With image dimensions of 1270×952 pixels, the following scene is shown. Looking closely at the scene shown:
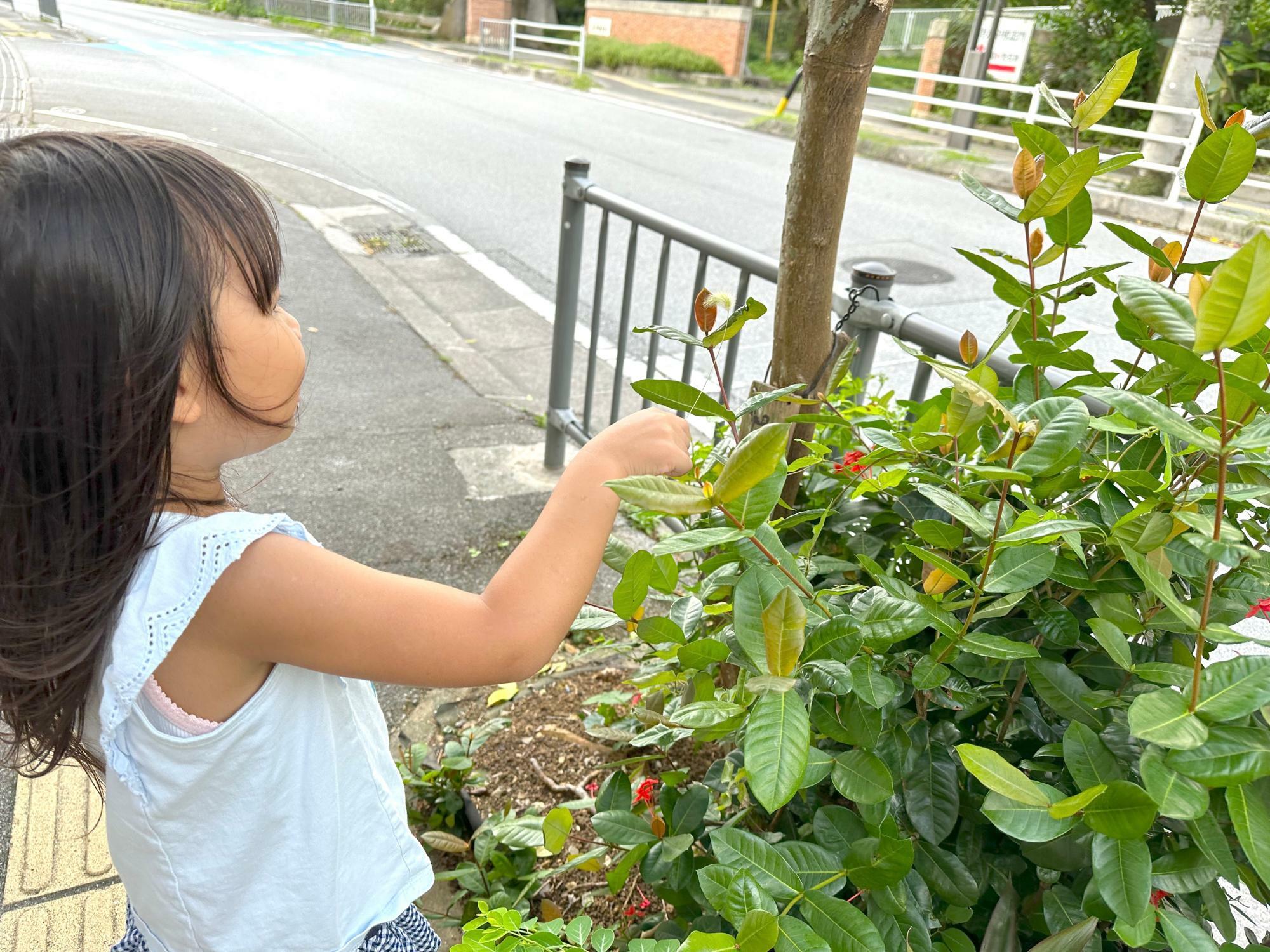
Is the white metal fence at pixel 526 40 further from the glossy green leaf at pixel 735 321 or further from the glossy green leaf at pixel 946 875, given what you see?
the glossy green leaf at pixel 946 875

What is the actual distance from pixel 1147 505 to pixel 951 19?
21.0 metres

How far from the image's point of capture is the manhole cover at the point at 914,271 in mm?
7281

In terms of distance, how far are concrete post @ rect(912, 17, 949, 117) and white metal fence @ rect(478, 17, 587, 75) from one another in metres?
7.89

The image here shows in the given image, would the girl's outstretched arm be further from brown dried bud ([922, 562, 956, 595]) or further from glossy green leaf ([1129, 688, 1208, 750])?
glossy green leaf ([1129, 688, 1208, 750])

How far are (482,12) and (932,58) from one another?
1598cm

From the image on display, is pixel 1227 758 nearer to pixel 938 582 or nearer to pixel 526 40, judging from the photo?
pixel 938 582

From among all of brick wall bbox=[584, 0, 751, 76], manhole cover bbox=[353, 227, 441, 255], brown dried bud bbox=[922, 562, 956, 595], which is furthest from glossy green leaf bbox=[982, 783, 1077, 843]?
brick wall bbox=[584, 0, 751, 76]

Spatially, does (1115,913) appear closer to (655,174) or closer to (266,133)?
(655,174)

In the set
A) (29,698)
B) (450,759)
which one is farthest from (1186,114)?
(29,698)

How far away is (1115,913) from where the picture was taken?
0.72m

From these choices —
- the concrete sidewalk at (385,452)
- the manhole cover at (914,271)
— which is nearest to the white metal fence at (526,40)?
the manhole cover at (914,271)

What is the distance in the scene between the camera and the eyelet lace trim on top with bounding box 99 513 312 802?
1017 millimetres

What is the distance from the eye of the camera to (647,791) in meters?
1.52

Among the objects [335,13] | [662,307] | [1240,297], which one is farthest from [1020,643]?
[335,13]
